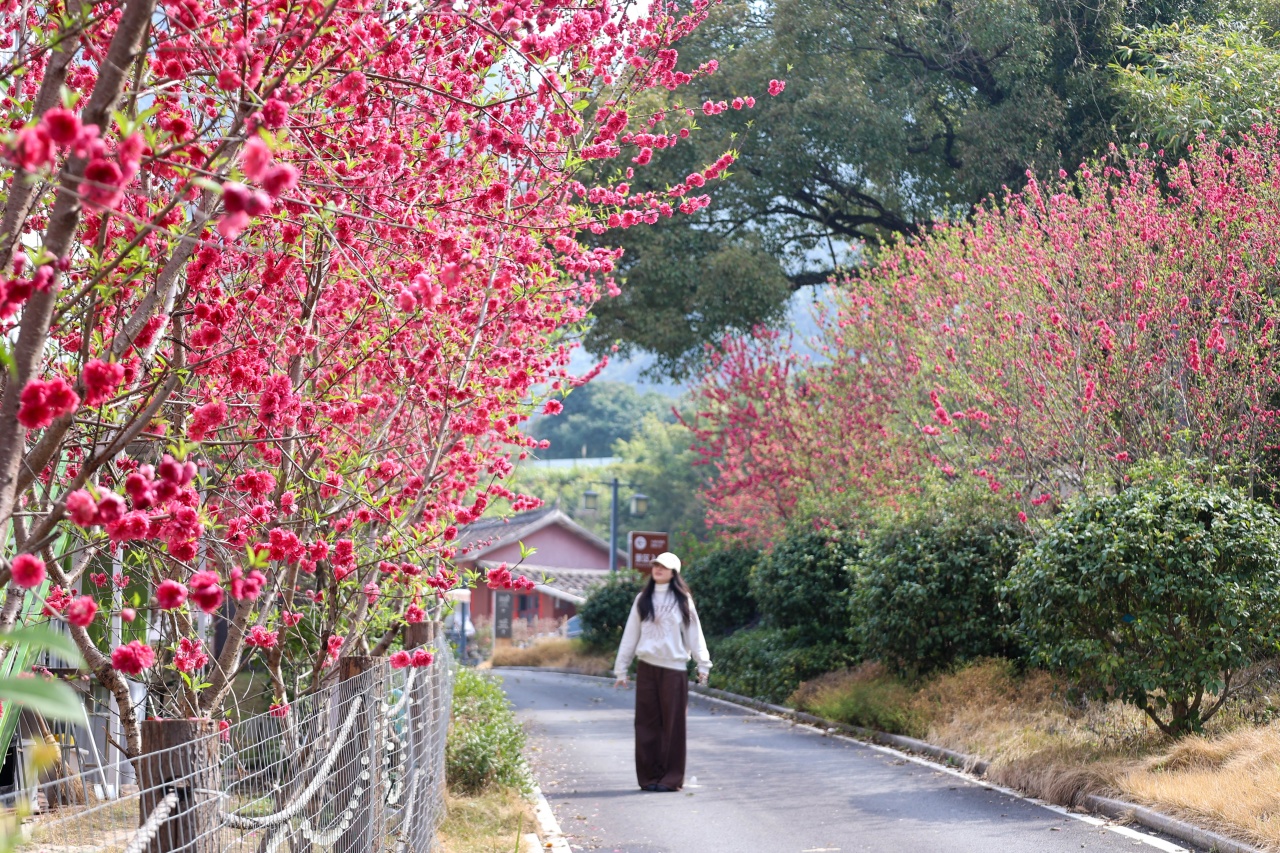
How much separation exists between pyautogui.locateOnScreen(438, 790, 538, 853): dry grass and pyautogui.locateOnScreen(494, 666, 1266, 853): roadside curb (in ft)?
1.13

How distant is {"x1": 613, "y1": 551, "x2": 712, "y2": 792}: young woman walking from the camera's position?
416 inches

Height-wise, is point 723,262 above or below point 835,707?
above

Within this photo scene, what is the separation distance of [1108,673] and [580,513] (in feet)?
250

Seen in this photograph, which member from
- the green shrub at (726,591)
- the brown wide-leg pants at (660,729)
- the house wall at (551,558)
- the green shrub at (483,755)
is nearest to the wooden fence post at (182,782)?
the green shrub at (483,755)

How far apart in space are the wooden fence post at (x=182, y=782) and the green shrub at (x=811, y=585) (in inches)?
630

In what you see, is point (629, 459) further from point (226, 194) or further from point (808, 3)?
point (226, 194)

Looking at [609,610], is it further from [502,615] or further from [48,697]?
[48,697]

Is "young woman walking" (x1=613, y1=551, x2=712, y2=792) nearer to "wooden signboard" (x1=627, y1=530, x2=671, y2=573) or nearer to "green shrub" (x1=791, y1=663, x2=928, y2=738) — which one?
"green shrub" (x1=791, y1=663, x2=928, y2=738)

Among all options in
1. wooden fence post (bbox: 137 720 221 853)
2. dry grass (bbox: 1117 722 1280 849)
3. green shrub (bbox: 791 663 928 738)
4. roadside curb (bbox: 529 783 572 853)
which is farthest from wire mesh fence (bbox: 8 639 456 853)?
green shrub (bbox: 791 663 928 738)

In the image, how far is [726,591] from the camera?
26.3 metres

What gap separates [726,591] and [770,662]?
612cm

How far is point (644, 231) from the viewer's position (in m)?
22.9

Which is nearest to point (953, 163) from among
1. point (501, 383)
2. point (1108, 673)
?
point (1108, 673)

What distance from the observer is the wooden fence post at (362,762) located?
16.9ft
